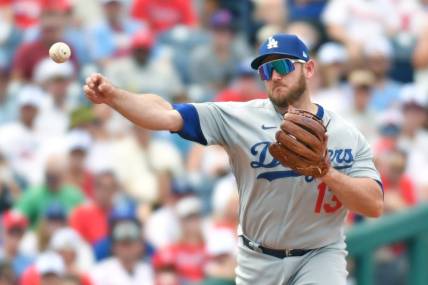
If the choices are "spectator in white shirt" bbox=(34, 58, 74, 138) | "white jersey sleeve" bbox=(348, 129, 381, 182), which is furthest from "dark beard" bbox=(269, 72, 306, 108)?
"spectator in white shirt" bbox=(34, 58, 74, 138)

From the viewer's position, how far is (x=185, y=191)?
34.3ft

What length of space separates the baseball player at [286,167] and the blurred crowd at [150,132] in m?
2.85

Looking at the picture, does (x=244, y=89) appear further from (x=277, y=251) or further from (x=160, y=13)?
(x=277, y=251)

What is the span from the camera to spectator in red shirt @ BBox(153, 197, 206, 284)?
9758mm

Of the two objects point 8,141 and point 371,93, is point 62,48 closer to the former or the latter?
point 8,141

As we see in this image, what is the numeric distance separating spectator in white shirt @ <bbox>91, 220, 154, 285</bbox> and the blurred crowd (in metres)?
0.01

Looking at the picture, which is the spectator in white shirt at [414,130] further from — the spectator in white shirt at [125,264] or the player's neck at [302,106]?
the player's neck at [302,106]

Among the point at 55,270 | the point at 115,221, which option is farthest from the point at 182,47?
the point at 55,270

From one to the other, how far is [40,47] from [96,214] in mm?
2469

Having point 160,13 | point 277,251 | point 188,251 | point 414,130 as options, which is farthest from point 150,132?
point 277,251

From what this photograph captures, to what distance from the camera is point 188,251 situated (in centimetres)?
993

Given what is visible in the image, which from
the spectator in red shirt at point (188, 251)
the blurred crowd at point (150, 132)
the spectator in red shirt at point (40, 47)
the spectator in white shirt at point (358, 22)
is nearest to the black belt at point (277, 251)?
the blurred crowd at point (150, 132)

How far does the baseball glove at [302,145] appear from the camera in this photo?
17.7 feet

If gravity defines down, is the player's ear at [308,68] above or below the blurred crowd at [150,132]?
below
